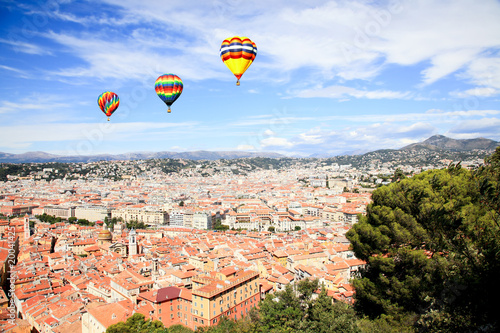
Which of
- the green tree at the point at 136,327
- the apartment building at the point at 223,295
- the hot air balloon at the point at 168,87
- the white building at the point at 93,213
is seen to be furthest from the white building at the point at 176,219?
the green tree at the point at 136,327

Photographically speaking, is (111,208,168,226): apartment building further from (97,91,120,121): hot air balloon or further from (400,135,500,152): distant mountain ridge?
(400,135,500,152): distant mountain ridge

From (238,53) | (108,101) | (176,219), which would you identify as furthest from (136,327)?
(176,219)

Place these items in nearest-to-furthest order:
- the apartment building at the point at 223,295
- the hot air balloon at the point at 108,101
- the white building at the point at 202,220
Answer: the apartment building at the point at 223,295 → the hot air balloon at the point at 108,101 → the white building at the point at 202,220

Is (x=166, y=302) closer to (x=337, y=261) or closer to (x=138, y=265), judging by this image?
(x=138, y=265)

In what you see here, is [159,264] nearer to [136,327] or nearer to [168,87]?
[136,327]

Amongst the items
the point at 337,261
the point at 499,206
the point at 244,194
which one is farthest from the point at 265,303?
the point at 244,194

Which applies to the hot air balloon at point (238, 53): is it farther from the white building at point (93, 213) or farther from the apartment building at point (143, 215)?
the white building at point (93, 213)
